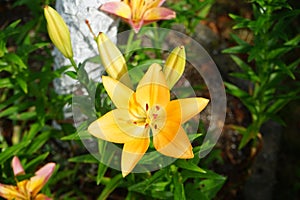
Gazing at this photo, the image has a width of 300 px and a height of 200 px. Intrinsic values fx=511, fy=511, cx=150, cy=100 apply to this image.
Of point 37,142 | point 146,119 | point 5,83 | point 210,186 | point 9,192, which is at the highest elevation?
point 146,119

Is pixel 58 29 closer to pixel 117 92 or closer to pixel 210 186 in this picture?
pixel 117 92

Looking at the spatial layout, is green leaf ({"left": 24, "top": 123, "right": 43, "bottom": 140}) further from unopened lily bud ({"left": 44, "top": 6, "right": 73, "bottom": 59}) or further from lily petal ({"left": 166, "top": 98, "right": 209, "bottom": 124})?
lily petal ({"left": 166, "top": 98, "right": 209, "bottom": 124})

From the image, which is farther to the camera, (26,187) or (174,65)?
(26,187)

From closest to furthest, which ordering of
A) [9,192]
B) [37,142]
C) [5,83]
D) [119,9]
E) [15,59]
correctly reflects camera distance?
[119,9], [9,192], [15,59], [5,83], [37,142]

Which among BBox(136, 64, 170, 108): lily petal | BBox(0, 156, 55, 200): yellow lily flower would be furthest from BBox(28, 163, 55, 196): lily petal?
BBox(136, 64, 170, 108): lily petal

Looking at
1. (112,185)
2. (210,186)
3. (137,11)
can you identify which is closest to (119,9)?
(137,11)

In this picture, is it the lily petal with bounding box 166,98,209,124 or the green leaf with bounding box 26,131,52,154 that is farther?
the green leaf with bounding box 26,131,52,154

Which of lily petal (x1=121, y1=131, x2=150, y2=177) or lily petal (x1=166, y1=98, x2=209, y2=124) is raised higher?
lily petal (x1=166, y1=98, x2=209, y2=124)

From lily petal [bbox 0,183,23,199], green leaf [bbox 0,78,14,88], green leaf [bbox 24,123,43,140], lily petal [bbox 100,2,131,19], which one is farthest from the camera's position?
green leaf [bbox 24,123,43,140]
